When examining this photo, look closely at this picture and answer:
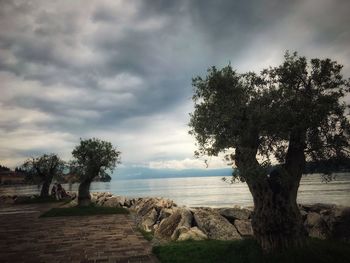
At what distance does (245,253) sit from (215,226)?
23.9 feet

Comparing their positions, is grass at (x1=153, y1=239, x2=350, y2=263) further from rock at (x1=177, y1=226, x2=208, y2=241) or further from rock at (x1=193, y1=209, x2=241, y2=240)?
rock at (x1=193, y1=209, x2=241, y2=240)

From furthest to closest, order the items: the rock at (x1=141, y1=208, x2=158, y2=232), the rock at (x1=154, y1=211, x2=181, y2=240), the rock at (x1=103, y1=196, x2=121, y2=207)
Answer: the rock at (x1=103, y1=196, x2=121, y2=207)
the rock at (x1=141, y1=208, x2=158, y2=232)
the rock at (x1=154, y1=211, x2=181, y2=240)

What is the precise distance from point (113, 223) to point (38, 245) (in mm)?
8175

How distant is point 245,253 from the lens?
1321 centimetres

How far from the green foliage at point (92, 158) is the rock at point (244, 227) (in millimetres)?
18811

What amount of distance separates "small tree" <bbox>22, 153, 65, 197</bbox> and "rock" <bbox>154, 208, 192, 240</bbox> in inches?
1299

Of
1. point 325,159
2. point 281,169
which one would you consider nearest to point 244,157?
point 281,169

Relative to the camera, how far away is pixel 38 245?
1709 centimetres

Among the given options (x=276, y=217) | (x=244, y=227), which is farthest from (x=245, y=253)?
(x=244, y=227)

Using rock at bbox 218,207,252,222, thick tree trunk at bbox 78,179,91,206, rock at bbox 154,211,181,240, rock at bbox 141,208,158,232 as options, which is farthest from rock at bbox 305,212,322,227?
thick tree trunk at bbox 78,179,91,206

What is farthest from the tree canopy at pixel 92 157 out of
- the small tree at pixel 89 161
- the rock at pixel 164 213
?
the rock at pixel 164 213

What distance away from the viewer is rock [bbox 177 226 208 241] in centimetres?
1852

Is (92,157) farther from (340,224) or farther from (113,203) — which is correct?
(340,224)

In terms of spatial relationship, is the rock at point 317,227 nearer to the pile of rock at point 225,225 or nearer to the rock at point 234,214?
the pile of rock at point 225,225
